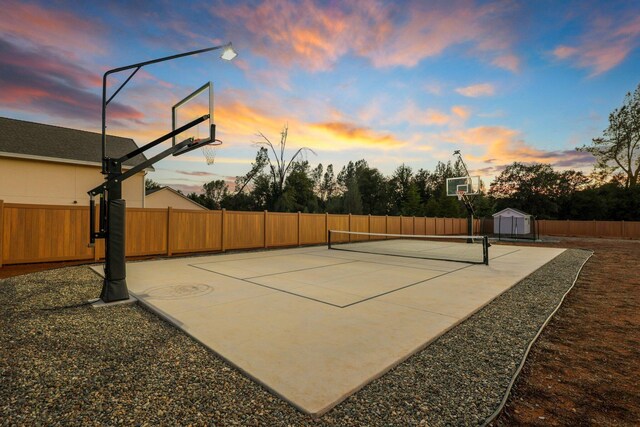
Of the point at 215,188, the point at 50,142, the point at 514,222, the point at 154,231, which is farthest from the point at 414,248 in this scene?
the point at 215,188

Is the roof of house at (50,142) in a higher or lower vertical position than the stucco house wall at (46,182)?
higher

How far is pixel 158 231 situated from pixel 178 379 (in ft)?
32.8

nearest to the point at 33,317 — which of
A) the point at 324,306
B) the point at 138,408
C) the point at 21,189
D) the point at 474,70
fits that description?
the point at 138,408

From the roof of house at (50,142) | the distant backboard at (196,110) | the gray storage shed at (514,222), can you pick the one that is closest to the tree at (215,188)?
the roof of house at (50,142)

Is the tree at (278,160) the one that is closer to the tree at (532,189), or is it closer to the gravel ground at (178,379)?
the gravel ground at (178,379)

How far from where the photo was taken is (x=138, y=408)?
2.28 m

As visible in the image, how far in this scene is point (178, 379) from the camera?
2.71 m

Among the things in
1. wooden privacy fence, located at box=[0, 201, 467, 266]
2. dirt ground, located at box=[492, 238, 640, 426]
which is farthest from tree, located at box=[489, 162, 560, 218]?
dirt ground, located at box=[492, 238, 640, 426]

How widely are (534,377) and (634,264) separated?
42.2 feet

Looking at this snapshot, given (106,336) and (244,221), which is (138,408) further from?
(244,221)

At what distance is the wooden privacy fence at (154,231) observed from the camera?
351 inches

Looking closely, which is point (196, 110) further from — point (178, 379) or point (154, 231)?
point (154, 231)

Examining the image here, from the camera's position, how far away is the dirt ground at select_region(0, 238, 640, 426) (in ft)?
7.74

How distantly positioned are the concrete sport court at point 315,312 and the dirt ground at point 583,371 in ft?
3.42
